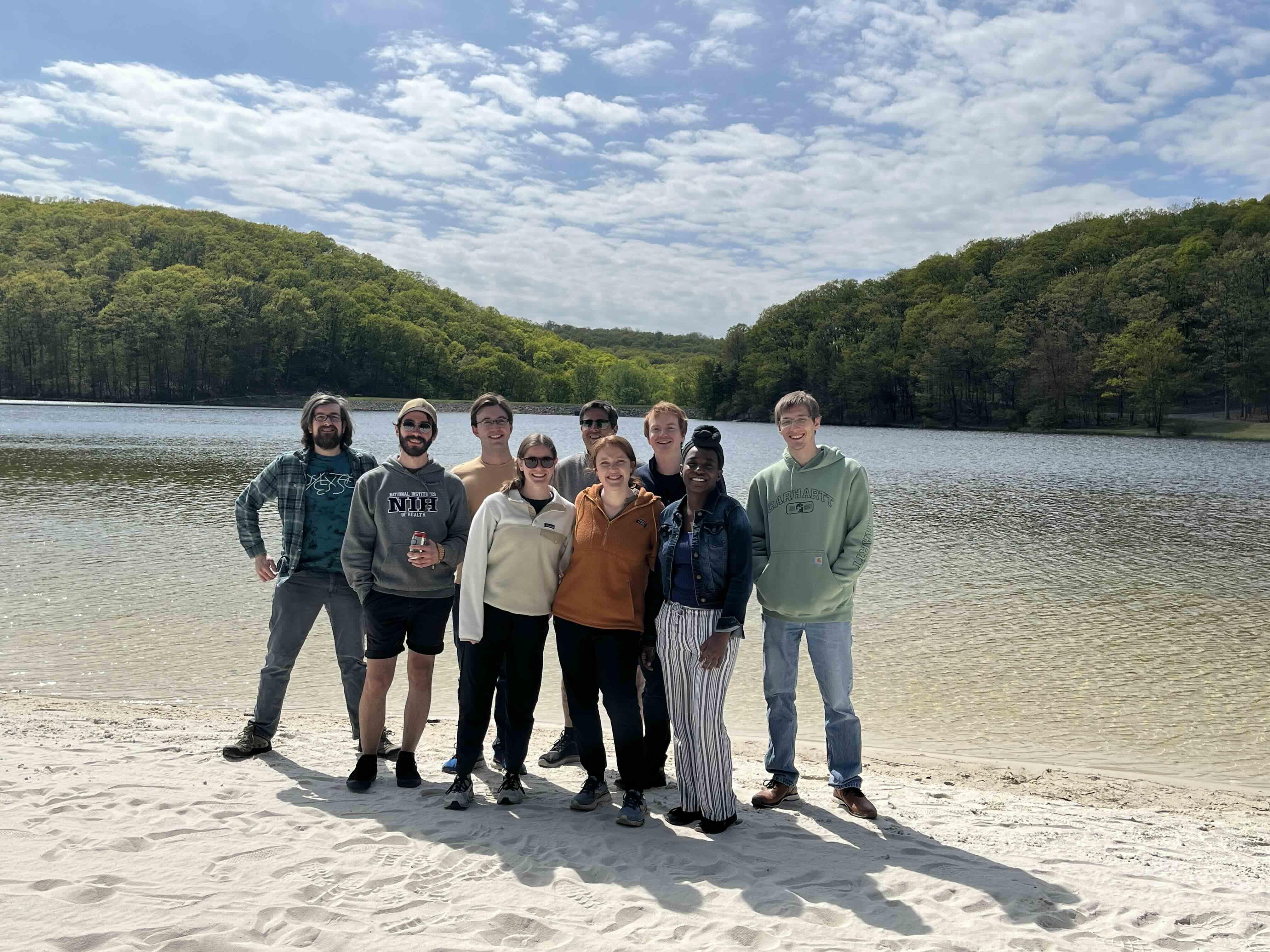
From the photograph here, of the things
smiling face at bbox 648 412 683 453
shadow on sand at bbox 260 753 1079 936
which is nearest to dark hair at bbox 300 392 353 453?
smiling face at bbox 648 412 683 453

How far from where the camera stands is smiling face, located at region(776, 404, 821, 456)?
4566 mm

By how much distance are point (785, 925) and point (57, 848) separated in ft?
10.0

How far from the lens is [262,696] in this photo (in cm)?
521

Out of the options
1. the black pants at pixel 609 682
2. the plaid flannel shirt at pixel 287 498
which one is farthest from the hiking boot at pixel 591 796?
the plaid flannel shirt at pixel 287 498

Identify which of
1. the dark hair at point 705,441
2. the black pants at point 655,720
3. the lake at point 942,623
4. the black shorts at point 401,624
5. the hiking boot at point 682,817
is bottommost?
the lake at point 942,623

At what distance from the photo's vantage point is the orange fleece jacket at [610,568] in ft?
13.9

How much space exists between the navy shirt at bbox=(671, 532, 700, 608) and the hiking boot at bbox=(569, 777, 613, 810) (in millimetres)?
1117

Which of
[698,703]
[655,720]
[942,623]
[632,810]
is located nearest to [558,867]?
[632,810]

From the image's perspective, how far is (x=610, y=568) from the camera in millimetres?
4242

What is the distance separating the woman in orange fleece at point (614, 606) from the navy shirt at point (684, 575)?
7.5 inches

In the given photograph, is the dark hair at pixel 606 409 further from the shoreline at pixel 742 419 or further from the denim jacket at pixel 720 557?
the shoreline at pixel 742 419

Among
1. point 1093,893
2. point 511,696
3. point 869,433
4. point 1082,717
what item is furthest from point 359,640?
point 869,433

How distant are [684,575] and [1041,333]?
319 ft

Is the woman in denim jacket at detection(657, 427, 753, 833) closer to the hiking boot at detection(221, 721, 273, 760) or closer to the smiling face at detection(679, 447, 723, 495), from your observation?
the smiling face at detection(679, 447, 723, 495)
